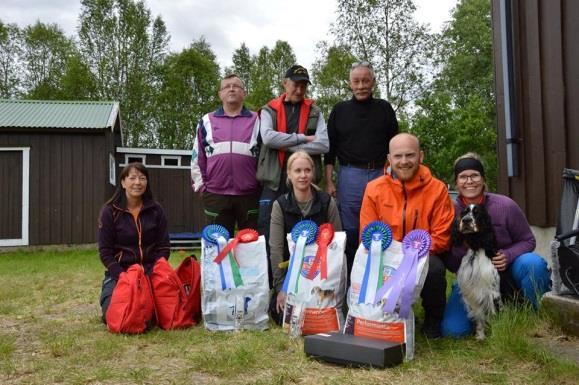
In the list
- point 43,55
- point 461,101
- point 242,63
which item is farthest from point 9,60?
point 461,101

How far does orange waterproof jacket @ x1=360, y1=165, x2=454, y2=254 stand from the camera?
3438mm

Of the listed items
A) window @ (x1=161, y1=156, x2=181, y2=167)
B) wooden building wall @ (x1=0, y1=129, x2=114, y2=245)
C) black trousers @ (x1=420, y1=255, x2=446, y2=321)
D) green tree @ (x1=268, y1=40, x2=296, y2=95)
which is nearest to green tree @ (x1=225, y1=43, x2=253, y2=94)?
green tree @ (x1=268, y1=40, x2=296, y2=95)

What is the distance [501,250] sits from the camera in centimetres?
356

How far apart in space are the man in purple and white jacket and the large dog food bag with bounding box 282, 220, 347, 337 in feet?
3.43

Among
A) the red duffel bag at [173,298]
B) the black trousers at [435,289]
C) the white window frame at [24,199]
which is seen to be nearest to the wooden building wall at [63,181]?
the white window frame at [24,199]

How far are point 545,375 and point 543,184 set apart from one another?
101 inches

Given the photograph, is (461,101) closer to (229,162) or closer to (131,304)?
(229,162)

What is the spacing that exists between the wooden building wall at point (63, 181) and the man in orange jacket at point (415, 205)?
10.5 meters

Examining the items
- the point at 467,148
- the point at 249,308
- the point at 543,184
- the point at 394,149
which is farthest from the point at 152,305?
the point at 467,148

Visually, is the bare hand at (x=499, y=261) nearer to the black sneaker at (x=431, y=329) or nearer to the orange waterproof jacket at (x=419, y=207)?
the orange waterproof jacket at (x=419, y=207)

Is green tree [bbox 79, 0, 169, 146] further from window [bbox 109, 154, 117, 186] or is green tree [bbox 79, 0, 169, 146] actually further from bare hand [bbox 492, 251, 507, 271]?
bare hand [bbox 492, 251, 507, 271]

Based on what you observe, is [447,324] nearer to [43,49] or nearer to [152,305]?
[152,305]

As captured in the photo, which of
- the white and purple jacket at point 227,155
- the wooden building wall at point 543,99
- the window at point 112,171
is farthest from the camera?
the window at point 112,171

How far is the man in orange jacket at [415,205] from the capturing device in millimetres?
3434
